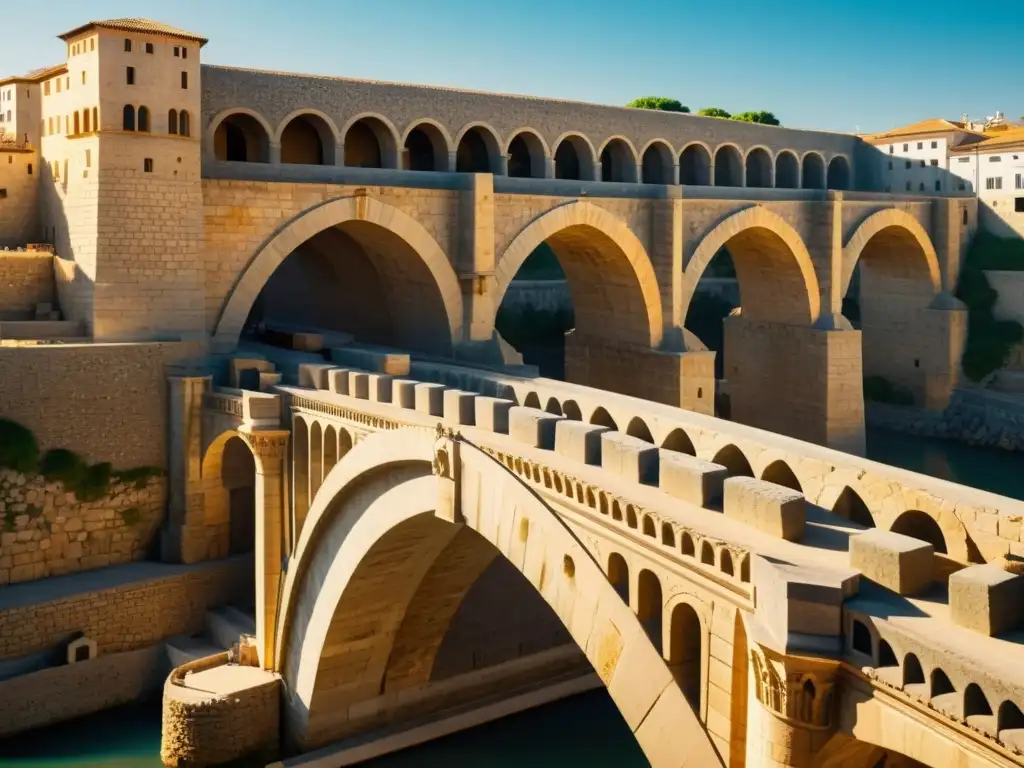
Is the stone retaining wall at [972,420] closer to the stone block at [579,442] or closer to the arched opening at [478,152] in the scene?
the arched opening at [478,152]

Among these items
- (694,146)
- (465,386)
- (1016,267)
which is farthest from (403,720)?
(1016,267)

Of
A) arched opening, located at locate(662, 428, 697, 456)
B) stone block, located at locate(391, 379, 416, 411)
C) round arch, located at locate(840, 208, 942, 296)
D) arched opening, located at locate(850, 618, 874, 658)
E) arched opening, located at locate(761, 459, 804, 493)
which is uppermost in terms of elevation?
round arch, located at locate(840, 208, 942, 296)

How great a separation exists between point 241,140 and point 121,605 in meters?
14.4

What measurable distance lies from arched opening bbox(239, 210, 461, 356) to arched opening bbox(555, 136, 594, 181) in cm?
842

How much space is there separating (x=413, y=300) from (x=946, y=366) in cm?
2511

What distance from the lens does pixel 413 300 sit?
1259 inches

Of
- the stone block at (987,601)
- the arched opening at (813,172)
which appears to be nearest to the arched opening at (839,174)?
the arched opening at (813,172)

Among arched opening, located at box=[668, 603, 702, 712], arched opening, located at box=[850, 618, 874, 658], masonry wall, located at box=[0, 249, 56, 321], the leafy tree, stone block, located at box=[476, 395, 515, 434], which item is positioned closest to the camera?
arched opening, located at box=[850, 618, 874, 658]

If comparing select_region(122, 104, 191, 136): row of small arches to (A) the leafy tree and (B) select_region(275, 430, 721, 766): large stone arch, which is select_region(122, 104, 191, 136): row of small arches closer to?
(B) select_region(275, 430, 721, 766): large stone arch

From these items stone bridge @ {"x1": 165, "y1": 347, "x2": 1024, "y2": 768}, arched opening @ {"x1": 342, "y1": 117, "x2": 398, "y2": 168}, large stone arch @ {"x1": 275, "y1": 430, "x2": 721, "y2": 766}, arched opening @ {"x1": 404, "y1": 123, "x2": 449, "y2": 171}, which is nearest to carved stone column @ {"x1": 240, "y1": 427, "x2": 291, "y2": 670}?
stone bridge @ {"x1": 165, "y1": 347, "x2": 1024, "y2": 768}

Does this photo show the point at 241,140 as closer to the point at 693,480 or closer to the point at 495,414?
the point at 495,414

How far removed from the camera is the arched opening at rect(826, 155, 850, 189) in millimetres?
51688

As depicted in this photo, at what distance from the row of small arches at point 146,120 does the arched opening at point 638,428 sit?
14.1m

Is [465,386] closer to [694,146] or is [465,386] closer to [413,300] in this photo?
[413,300]
